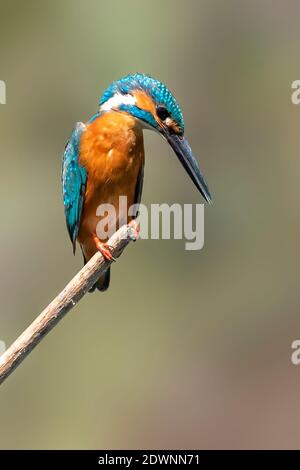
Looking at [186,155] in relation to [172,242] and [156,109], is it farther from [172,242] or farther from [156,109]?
[172,242]

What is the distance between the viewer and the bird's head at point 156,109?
7.83ft

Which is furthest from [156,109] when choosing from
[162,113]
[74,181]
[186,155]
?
[74,181]

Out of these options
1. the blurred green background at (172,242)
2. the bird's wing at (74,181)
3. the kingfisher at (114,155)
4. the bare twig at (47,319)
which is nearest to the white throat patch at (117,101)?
the kingfisher at (114,155)

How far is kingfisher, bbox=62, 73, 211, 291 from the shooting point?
8.02ft

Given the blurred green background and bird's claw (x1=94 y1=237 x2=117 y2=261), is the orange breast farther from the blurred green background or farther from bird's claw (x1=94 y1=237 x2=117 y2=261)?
the blurred green background

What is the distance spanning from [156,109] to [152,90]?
66 millimetres

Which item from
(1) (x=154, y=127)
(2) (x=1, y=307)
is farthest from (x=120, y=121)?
(2) (x=1, y=307)

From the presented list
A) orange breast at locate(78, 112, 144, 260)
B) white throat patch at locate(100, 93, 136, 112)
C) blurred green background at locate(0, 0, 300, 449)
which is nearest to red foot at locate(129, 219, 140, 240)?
orange breast at locate(78, 112, 144, 260)

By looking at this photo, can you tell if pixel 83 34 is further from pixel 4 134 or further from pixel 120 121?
pixel 120 121

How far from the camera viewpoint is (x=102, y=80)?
4773 mm

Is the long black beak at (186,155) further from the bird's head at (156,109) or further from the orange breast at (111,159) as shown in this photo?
the orange breast at (111,159)

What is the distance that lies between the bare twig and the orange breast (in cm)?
45

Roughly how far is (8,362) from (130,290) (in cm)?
275

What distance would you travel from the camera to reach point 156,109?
2.40m
